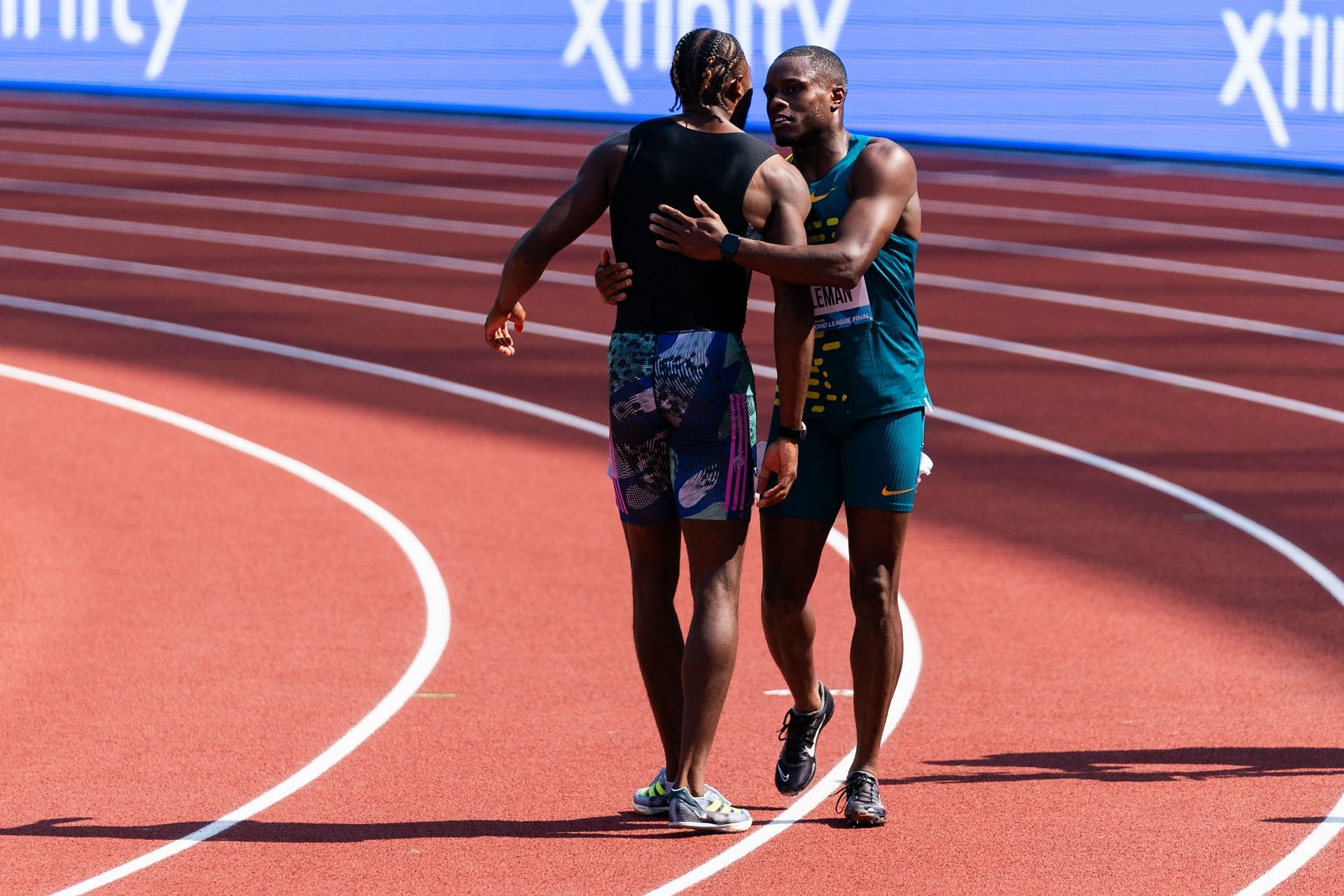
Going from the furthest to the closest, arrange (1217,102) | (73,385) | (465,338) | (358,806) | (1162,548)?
(1217,102) < (465,338) < (73,385) < (1162,548) < (358,806)

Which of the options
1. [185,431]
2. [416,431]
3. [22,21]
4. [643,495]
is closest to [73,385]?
[185,431]

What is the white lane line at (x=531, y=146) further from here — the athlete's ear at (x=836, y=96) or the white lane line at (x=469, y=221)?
the athlete's ear at (x=836, y=96)

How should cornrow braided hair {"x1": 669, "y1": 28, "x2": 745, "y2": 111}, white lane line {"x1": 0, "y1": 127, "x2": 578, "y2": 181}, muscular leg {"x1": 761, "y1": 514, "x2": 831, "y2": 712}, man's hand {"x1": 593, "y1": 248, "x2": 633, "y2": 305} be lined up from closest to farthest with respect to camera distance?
cornrow braided hair {"x1": 669, "y1": 28, "x2": 745, "y2": 111}
man's hand {"x1": 593, "y1": 248, "x2": 633, "y2": 305}
muscular leg {"x1": 761, "y1": 514, "x2": 831, "y2": 712}
white lane line {"x1": 0, "y1": 127, "x2": 578, "y2": 181}

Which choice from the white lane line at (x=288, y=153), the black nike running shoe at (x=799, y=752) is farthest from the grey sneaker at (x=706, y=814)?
the white lane line at (x=288, y=153)

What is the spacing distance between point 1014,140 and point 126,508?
13515 mm

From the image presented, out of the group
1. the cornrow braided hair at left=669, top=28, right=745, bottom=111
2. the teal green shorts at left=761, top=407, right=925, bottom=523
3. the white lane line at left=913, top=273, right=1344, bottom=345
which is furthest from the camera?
the white lane line at left=913, top=273, right=1344, bottom=345

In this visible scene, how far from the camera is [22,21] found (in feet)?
76.2

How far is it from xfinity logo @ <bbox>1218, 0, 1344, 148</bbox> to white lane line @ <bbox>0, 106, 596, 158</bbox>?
6571 millimetres

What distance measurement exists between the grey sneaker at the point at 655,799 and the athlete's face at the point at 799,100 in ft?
5.64

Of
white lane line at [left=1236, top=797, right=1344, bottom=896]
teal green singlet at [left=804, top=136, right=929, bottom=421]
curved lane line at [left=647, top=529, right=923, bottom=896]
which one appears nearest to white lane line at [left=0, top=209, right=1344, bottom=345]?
curved lane line at [left=647, top=529, right=923, bottom=896]

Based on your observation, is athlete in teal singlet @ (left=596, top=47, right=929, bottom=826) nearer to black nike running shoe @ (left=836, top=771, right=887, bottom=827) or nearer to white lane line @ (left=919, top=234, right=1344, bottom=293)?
black nike running shoe @ (left=836, top=771, right=887, bottom=827)

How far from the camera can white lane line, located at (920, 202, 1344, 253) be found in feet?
51.9

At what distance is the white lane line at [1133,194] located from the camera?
669 inches

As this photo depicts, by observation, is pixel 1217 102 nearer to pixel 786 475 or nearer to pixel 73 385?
pixel 73 385
